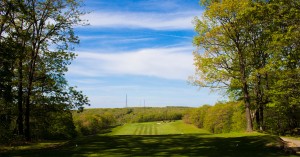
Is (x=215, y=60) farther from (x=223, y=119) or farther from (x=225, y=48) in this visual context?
(x=223, y=119)

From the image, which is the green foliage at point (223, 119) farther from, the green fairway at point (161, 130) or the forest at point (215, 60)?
the forest at point (215, 60)

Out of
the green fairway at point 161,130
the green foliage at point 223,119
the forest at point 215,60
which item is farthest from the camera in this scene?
the green fairway at point 161,130

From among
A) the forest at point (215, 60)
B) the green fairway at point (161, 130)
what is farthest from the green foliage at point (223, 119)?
the forest at point (215, 60)

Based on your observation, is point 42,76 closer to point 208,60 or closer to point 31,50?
point 31,50

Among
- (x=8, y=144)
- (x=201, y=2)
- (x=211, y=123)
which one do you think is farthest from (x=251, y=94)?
(x=211, y=123)

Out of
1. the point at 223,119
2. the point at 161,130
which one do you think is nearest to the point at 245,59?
the point at 223,119

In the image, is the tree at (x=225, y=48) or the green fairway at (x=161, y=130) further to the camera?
the green fairway at (x=161, y=130)

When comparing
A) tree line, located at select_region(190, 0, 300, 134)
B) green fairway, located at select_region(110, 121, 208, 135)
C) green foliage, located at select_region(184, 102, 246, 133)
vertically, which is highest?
tree line, located at select_region(190, 0, 300, 134)

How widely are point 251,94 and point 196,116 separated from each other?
247 feet

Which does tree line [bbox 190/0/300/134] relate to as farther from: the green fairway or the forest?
the green fairway

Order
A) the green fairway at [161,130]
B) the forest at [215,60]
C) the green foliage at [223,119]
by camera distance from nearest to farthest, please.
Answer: the forest at [215,60]
the green foliage at [223,119]
the green fairway at [161,130]

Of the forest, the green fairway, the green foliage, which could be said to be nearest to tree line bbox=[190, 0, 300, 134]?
the forest

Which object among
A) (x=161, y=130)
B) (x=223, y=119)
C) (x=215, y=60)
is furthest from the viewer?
(x=161, y=130)

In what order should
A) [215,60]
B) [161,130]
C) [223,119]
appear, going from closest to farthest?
[215,60] < [223,119] < [161,130]
